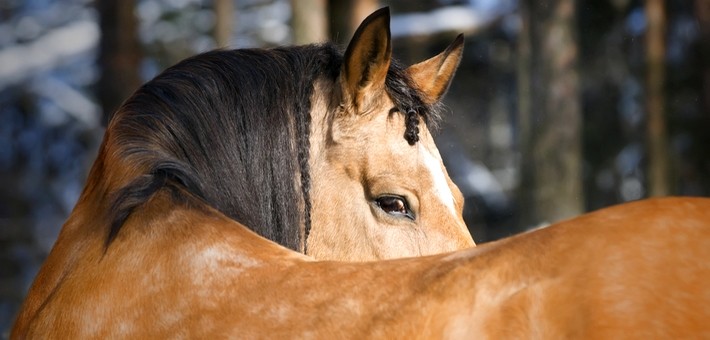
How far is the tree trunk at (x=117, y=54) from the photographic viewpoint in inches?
262

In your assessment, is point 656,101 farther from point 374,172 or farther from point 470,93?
point 374,172

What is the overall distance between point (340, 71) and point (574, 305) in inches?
75.8

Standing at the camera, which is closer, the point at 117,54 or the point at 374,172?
the point at 374,172

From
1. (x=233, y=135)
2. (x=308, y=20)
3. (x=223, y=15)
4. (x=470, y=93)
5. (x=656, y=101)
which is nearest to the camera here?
(x=233, y=135)

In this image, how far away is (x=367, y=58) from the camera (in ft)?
10.1

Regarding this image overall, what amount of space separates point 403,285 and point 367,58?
161 cm

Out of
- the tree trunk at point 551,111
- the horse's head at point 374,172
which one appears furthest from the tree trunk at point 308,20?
the horse's head at point 374,172

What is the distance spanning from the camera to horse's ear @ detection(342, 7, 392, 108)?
2963 millimetres

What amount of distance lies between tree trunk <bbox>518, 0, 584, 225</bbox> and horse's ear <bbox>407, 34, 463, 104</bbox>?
341 centimetres

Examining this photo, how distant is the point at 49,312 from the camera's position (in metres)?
2.09

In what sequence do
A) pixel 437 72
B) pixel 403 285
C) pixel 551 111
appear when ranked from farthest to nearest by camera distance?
pixel 551 111
pixel 437 72
pixel 403 285

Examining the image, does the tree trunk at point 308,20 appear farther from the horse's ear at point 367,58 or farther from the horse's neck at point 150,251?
the horse's neck at point 150,251

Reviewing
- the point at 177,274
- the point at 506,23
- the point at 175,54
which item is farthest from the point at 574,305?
the point at 506,23

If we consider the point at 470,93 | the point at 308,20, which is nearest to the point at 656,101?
the point at 470,93
